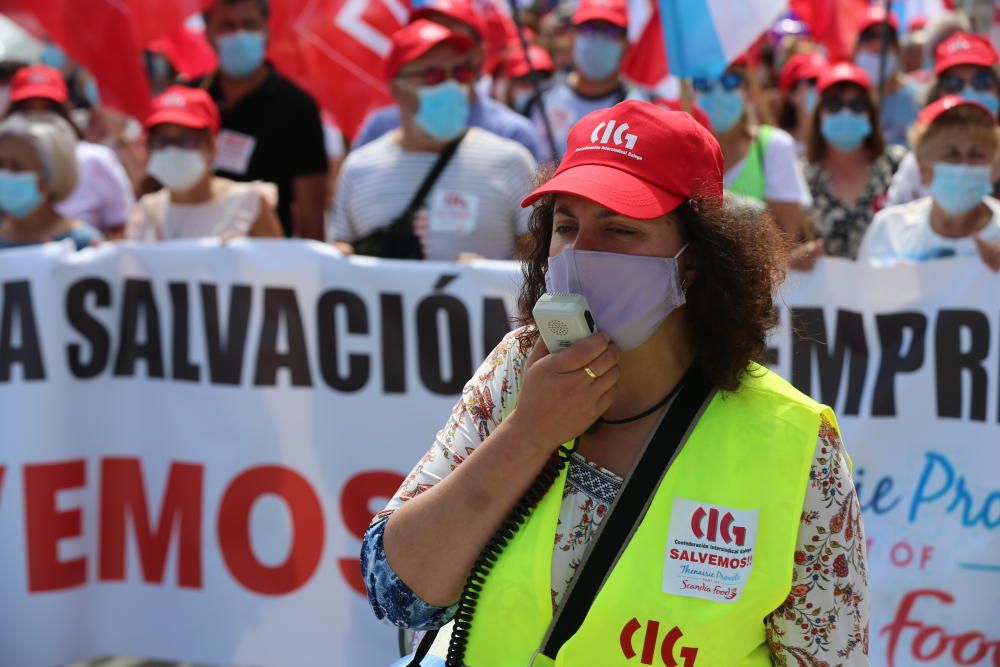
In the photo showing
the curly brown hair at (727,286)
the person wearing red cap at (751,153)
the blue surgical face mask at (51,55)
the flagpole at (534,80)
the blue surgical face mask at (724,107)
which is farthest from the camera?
the blue surgical face mask at (51,55)

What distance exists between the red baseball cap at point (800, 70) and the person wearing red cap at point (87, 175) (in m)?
4.15

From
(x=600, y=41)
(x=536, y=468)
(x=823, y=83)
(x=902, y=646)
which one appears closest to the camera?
(x=536, y=468)

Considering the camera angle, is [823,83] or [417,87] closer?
[417,87]

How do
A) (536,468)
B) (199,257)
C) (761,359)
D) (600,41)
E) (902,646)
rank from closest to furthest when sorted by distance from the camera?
1. (536,468)
2. (761,359)
3. (902,646)
4. (199,257)
5. (600,41)

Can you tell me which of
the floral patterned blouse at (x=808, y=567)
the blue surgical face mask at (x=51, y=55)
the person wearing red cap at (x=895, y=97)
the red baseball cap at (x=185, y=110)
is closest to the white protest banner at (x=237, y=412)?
the red baseball cap at (x=185, y=110)

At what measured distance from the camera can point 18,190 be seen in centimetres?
497

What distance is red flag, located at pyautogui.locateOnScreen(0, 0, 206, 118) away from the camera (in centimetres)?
674

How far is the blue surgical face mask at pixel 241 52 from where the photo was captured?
6.26 metres

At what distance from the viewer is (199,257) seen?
183 inches

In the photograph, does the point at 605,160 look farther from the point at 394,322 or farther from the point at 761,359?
the point at 394,322

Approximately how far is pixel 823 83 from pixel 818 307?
1845 millimetres

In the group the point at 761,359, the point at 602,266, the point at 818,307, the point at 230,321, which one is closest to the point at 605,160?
the point at 602,266

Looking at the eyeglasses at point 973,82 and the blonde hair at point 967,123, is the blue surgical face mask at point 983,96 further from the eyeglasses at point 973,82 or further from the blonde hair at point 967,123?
the blonde hair at point 967,123

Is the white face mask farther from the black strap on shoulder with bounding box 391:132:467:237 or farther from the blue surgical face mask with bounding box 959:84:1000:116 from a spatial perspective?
the blue surgical face mask with bounding box 959:84:1000:116
